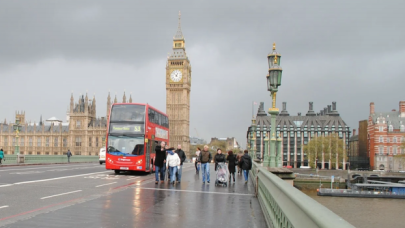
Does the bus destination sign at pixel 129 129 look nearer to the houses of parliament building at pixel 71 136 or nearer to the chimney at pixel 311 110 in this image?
the houses of parliament building at pixel 71 136

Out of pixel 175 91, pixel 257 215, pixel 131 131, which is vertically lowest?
pixel 257 215

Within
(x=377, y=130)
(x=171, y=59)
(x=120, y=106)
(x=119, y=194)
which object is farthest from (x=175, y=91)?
(x=119, y=194)

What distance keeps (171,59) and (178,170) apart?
114063 mm

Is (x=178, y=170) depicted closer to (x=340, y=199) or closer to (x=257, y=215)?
(x=257, y=215)

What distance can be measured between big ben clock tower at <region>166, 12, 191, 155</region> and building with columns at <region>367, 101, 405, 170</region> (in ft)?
175

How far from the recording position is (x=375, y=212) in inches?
1777

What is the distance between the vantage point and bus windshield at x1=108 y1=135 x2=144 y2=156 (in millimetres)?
23891

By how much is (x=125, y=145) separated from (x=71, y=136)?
9430 cm

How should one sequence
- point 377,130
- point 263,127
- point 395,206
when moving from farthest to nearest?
point 263,127 → point 377,130 → point 395,206

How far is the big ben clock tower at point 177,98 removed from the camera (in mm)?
129000

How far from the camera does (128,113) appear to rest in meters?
23.9

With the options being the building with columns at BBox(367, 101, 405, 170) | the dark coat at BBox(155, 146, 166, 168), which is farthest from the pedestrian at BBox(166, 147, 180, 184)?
the building with columns at BBox(367, 101, 405, 170)

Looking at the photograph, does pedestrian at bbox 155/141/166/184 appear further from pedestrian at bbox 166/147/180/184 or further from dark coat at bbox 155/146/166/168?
pedestrian at bbox 166/147/180/184

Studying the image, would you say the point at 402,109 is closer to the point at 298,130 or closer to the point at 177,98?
the point at 298,130
